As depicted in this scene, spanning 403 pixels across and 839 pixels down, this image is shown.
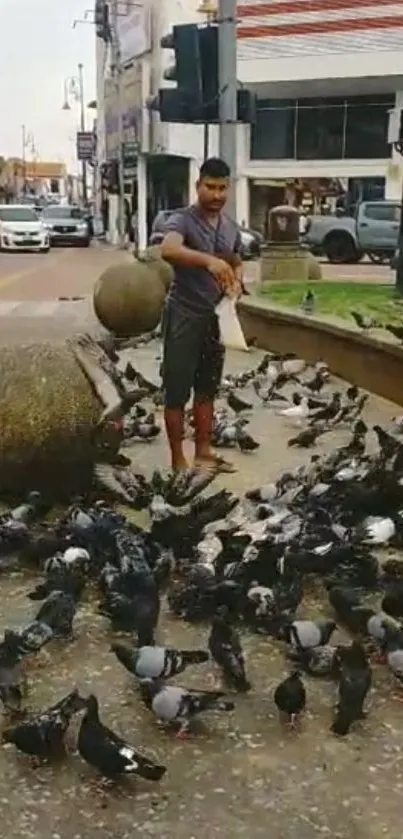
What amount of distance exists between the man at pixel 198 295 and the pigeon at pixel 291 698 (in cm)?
308

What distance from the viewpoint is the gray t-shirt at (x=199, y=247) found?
7.05 m

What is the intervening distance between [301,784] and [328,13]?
4314 centimetres

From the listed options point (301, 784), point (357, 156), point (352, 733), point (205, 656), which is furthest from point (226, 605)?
point (357, 156)

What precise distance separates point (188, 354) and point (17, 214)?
38146mm

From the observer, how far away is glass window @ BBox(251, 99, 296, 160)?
4619 centimetres

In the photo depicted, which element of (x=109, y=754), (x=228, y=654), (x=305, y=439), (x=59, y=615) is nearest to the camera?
(x=109, y=754)

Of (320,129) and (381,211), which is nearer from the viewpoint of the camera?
(381,211)

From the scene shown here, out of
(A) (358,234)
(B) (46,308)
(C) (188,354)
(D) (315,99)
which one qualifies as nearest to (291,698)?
(C) (188,354)

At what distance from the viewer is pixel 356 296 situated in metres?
16.0

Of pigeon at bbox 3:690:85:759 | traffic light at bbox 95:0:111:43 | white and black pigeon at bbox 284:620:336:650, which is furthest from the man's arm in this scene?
traffic light at bbox 95:0:111:43

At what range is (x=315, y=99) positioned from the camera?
45.9 m

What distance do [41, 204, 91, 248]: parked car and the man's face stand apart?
1683 inches

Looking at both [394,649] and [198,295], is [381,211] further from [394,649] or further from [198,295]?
[394,649]

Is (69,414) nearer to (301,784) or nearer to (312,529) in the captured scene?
(312,529)
